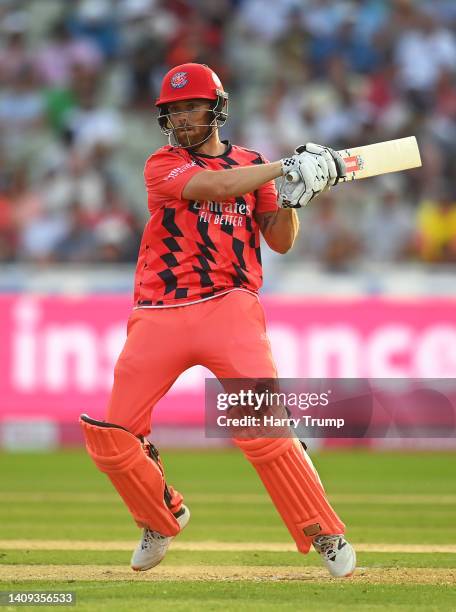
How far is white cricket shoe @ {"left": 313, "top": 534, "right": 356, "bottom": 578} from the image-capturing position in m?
5.01

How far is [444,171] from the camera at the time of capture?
13047 millimetres

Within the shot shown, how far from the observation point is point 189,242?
5.06 m

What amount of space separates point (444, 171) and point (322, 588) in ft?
28.3

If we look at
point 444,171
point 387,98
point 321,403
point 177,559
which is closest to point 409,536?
point 321,403

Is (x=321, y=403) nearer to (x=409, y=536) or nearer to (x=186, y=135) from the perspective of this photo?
(x=409, y=536)

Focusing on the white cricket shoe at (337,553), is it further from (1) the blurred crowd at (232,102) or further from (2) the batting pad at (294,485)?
(1) the blurred crowd at (232,102)

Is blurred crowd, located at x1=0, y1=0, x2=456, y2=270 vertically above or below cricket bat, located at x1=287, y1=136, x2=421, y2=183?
above

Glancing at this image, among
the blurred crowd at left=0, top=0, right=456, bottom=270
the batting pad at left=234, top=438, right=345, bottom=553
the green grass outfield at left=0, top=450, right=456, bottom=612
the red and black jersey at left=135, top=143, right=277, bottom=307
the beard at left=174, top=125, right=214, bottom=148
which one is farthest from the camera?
the blurred crowd at left=0, top=0, right=456, bottom=270

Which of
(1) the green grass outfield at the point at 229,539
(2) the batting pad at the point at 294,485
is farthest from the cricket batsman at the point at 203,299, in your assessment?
(1) the green grass outfield at the point at 229,539

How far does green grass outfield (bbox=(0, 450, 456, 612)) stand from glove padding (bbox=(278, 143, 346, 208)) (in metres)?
1.42

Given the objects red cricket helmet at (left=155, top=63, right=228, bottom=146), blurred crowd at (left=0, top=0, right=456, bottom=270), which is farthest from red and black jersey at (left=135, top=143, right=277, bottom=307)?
blurred crowd at (left=0, top=0, right=456, bottom=270)

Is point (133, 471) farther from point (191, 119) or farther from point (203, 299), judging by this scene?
point (191, 119)

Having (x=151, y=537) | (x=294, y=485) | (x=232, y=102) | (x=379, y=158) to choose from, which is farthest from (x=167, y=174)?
(x=232, y=102)

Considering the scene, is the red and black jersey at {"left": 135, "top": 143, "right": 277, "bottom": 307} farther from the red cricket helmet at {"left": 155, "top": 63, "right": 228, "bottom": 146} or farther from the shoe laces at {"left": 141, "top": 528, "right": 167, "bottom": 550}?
the shoe laces at {"left": 141, "top": 528, "right": 167, "bottom": 550}
